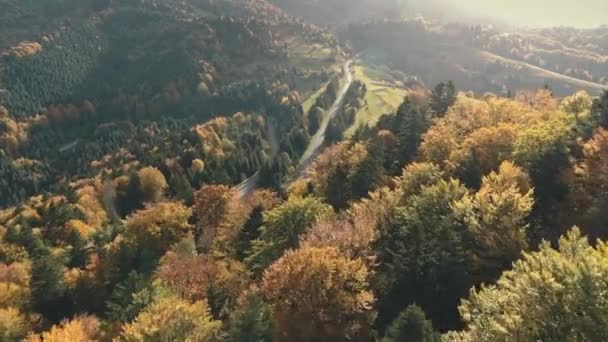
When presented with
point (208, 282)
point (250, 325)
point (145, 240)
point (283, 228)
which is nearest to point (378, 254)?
point (283, 228)

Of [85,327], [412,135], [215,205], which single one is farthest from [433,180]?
[85,327]

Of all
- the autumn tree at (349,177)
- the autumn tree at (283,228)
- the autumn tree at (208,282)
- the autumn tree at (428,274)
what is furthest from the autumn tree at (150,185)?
the autumn tree at (428,274)

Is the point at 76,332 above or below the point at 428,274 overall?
below

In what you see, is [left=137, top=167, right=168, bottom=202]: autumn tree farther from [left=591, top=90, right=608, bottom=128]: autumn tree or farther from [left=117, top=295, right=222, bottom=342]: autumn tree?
[left=591, top=90, right=608, bottom=128]: autumn tree

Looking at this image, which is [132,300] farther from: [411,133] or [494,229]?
[411,133]

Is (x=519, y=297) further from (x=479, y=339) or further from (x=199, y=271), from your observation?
(x=199, y=271)
